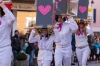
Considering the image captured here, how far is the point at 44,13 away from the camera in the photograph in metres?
8.20

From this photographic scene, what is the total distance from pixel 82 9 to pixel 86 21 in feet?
1.35

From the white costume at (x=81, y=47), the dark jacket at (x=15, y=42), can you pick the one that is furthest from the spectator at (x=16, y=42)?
the white costume at (x=81, y=47)

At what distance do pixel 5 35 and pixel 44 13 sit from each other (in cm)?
235

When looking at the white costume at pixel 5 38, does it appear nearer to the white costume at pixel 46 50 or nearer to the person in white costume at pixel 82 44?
the white costume at pixel 46 50

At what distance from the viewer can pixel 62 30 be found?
880 cm

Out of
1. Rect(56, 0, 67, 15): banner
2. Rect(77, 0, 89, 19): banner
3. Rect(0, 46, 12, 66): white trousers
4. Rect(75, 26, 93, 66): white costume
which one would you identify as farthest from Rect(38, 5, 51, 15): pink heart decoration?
Rect(0, 46, 12, 66): white trousers

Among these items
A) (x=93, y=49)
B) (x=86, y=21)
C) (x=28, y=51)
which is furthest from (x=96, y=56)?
(x=86, y=21)

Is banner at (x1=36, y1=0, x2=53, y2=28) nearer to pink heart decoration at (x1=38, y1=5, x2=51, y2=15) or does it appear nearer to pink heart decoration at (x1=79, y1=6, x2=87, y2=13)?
pink heart decoration at (x1=38, y1=5, x2=51, y2=15)

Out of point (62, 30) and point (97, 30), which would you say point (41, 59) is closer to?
point (62, 30)

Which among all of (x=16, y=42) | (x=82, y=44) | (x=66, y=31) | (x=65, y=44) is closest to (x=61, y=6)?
(x=66, y=31)

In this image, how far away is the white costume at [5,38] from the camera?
5.94 m

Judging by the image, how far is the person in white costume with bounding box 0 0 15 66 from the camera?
234 inches

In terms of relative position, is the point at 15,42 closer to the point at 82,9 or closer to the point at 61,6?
the point at 82,9

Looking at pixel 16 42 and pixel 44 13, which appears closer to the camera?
pixel 44 13
